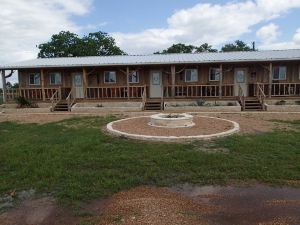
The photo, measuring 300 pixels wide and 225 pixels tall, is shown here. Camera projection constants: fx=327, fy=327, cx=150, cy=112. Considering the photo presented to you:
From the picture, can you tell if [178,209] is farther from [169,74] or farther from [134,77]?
[134,77]

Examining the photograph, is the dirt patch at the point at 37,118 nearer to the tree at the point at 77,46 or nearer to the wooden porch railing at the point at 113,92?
the wooden porch railing at the point at 113,92

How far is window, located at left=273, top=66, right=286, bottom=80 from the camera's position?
2183cm

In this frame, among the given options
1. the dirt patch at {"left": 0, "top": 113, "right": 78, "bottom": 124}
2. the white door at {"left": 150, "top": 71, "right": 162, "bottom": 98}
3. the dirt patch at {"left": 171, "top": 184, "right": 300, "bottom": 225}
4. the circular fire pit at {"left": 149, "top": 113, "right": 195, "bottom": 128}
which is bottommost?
the dirt patch at {"left": 171, "top": 184, "right": 300, "bottom": 225}

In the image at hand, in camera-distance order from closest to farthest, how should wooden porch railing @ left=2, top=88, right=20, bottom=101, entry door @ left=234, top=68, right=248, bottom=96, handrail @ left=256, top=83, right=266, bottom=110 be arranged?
handrail @ left=256, top=83, right=266, bottom=110
entry door @ left=234, top=68, right=248, bottom=96
wooden porch railing @ left=2, top=88, right=20, bottom=101

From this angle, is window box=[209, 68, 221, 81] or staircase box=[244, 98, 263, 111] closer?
staircase box=[244, 98, 263, 111]

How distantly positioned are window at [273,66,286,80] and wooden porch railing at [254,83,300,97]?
627mm

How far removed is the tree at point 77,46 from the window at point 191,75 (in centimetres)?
2465

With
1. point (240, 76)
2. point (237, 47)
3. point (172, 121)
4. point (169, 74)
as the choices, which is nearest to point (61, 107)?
point (169, 74)

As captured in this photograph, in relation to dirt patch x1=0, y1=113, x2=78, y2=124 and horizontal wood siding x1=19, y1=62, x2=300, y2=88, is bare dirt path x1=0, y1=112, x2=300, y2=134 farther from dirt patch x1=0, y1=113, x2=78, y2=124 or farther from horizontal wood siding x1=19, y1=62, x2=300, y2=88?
horizontal wood siding x1=19, y1=62, x2=300, y2=88

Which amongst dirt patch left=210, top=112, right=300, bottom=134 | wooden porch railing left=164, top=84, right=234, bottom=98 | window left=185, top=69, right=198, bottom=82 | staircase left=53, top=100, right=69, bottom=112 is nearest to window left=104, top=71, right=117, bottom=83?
staircase left=53, top=100, right=69, bottom=112

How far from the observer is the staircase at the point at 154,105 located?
20266 mm

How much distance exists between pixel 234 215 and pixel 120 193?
2075 mm

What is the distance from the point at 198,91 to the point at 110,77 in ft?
20.8

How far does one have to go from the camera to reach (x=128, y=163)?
7.77 m
